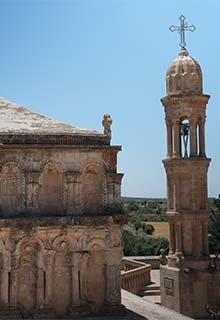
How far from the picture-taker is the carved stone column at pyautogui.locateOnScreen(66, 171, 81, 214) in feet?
62.4

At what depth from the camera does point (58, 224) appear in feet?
60.5

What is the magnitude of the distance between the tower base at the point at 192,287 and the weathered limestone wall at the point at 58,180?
7456 millimetres

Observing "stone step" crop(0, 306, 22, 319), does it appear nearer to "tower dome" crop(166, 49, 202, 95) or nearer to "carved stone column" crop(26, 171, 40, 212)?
"carved stone column" crop(26, 171, 40, 212)

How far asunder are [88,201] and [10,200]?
2526mm

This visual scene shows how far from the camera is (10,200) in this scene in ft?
61.2

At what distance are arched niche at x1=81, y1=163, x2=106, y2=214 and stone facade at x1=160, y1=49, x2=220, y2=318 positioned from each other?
7548 mm

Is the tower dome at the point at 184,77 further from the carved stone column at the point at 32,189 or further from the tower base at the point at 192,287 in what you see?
the carved stone column at the point at 32,189

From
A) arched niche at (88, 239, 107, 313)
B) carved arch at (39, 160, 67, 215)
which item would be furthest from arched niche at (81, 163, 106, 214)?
arched niche at (88, 239, 107, 313)

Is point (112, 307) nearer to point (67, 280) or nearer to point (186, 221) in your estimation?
point (67, 280)

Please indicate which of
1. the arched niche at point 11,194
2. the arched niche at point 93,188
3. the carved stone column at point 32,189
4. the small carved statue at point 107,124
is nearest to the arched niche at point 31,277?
the carved stone column at point 32,189

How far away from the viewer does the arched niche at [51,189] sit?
18.9 metres

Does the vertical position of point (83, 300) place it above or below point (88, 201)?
below

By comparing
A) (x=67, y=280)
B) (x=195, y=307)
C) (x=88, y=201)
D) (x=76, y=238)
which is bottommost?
(x=195, y=307)

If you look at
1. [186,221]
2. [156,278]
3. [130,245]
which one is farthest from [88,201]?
[130,245]
